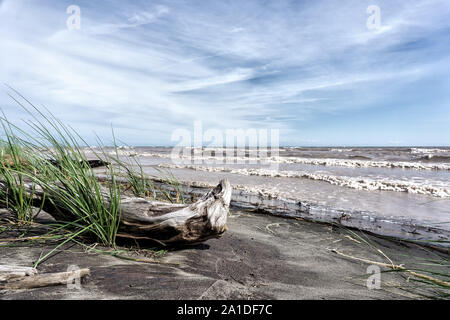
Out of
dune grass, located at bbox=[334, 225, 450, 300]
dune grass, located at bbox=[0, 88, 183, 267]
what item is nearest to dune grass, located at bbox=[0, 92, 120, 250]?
dune grass, located at bbox=[0, 88, 183, 267]

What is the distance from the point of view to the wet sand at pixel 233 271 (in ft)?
5.67

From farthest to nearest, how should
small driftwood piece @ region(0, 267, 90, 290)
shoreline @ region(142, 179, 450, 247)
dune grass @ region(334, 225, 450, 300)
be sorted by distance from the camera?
shoreline @ region(142, 179, 450, 247) → dune grass @ region(334, 225, 450, 300) → small driftwood piece @ region(0, 267, 90, 290)

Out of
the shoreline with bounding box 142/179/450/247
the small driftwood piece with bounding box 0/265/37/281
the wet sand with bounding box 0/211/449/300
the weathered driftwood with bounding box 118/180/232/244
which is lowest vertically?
the shoreline with bounding box 142/179/450/247

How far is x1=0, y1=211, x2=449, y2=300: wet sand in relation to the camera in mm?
1728

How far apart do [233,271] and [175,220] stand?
0.69 m

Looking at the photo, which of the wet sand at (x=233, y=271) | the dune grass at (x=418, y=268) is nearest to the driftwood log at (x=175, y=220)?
the wet sand at (x=233, y=271)

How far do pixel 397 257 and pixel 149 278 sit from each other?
272 centimetres

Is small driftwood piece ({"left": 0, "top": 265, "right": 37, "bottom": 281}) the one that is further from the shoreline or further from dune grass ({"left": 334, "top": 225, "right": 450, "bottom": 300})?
the shoreline

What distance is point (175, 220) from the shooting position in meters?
2.35

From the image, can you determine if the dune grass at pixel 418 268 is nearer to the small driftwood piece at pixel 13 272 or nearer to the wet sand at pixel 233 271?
the wet sand at pixel 233 271

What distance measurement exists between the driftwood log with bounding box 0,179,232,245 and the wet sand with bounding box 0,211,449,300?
0.70ft

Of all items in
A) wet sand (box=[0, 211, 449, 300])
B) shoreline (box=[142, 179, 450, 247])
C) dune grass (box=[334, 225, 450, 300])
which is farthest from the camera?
shoreline (box=[142, 179, 450, 247])

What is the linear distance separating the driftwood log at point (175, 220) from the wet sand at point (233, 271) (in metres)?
0.21
